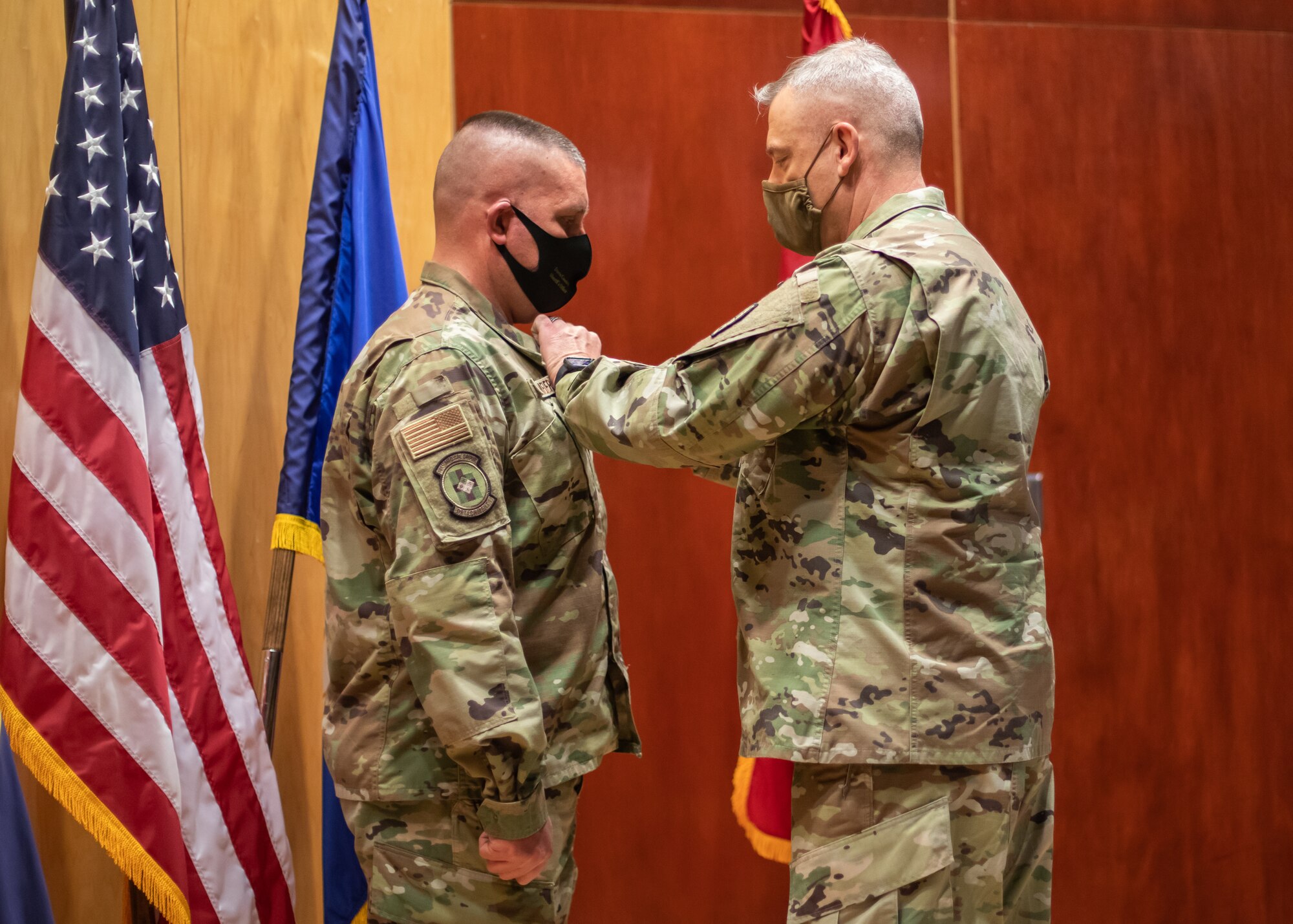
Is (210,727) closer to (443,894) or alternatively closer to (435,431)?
(443,894)

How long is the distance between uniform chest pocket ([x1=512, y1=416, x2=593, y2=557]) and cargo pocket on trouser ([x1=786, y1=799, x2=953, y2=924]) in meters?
0.64

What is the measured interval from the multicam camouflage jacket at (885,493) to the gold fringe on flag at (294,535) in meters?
0.91

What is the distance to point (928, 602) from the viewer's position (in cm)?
169

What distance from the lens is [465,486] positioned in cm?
167

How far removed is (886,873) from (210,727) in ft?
4.40

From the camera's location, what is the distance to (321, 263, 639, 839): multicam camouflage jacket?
164 cm

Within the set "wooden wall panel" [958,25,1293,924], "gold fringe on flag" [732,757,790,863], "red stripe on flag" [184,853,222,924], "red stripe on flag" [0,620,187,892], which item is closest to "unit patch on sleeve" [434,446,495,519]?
"red stripe on flag" [0,620,187,892]

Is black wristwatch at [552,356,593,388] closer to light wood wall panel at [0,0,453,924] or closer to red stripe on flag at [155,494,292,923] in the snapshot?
red stripe on flag at [155,494,292,923]

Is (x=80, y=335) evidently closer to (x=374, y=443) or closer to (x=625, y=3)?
(x=374, y=443)

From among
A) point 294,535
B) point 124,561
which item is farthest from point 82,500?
point 294,535

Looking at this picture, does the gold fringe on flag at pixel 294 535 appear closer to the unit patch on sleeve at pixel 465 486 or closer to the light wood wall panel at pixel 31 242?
the light wood wall panel at pixel 31 242

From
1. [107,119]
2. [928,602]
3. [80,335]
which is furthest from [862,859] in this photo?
[107,119]

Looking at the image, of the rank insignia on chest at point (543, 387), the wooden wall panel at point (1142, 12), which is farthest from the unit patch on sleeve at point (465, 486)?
the wooden wall panel at point (1142, 12)

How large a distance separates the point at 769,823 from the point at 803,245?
1323 millimetres
